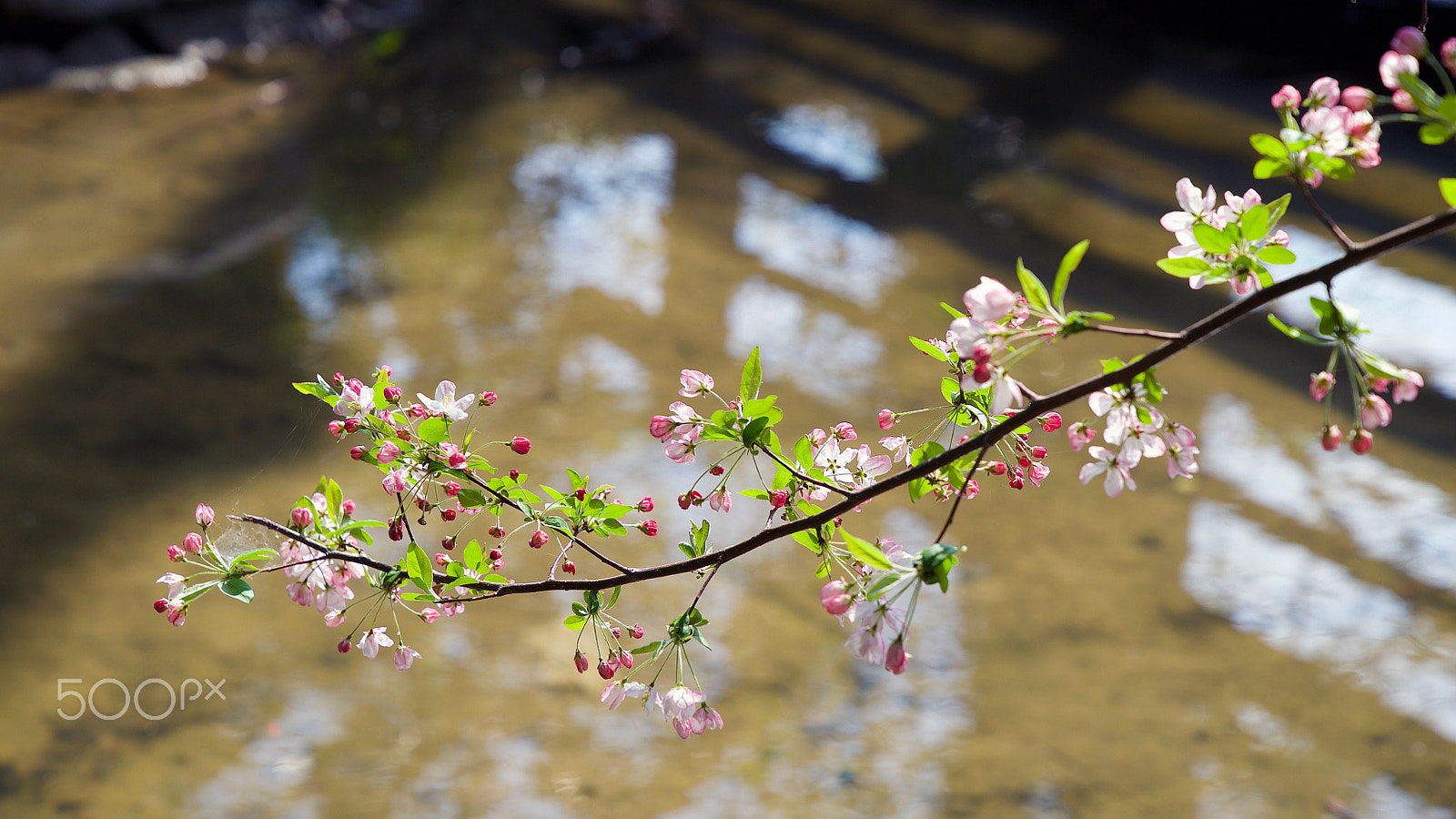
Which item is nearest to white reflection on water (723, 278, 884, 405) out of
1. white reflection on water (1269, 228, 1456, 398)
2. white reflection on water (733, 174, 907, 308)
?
white reflection on water (733, 174, 907, 308)

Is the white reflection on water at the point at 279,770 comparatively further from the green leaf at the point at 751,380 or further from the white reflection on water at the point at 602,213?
the white reflection on water at the point at 602,213

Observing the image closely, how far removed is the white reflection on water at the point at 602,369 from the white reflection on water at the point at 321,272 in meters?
0.58

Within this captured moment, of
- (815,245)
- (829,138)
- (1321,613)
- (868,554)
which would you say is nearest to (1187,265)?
(868,554)

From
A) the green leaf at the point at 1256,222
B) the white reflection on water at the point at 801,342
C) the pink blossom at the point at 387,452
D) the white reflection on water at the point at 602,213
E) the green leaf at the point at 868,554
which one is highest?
the green leaf at the point at 1256,222

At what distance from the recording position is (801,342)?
2.46m

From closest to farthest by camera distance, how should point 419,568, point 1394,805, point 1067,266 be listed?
point 1067,266 < point 419,568 < point 1394,805

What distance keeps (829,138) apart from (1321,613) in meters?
2.19

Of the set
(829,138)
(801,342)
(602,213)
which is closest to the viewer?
(801,342)

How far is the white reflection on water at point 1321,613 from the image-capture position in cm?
167

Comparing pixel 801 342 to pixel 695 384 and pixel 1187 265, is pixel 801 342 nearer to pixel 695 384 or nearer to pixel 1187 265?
pixel 695 384

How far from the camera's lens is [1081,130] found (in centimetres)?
342

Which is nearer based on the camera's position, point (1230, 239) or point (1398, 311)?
point (1230, 239)

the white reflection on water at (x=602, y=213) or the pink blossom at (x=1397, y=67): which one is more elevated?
the pink blossom at (x=1397, y=67)

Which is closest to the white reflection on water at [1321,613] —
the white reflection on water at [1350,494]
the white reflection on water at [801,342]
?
the white reflection on water at [1350,494]
